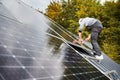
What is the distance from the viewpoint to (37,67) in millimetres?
4816

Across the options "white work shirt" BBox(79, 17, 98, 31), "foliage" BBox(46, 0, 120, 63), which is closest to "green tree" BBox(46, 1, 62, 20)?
"foliage" BBox(46, 0, 120, 63)

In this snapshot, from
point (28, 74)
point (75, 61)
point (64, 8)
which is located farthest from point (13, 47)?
point (64, 8)

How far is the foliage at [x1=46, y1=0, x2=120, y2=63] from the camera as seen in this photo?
37412mm

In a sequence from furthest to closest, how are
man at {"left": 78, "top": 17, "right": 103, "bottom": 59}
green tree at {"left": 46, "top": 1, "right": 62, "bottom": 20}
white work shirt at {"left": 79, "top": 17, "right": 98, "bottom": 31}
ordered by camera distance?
green tree at {"left": 46, "top": 1, "right": 62, "bottom": 20} → white work shirt at {"left": 79, "top": 17, "right": 98, "bottom": 31} → man at {"left": 78, "top": 17, "right": 103, "bottom": 59}

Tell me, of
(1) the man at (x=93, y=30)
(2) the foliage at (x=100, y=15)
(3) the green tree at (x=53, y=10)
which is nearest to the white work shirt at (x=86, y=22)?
(1) the man at (x=93, y=30)

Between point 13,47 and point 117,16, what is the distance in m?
35.0

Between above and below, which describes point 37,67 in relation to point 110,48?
above

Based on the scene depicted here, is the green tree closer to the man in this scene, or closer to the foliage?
the foliage

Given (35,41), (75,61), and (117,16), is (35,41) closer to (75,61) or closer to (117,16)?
(75,61)

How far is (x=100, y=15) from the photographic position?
41.7 metres

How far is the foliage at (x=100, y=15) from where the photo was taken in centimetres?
3741

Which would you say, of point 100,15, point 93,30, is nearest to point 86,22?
point 93,30

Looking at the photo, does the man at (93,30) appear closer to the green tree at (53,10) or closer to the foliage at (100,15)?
the foliage at (100,15)

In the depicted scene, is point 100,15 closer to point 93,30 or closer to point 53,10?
point 53,10
